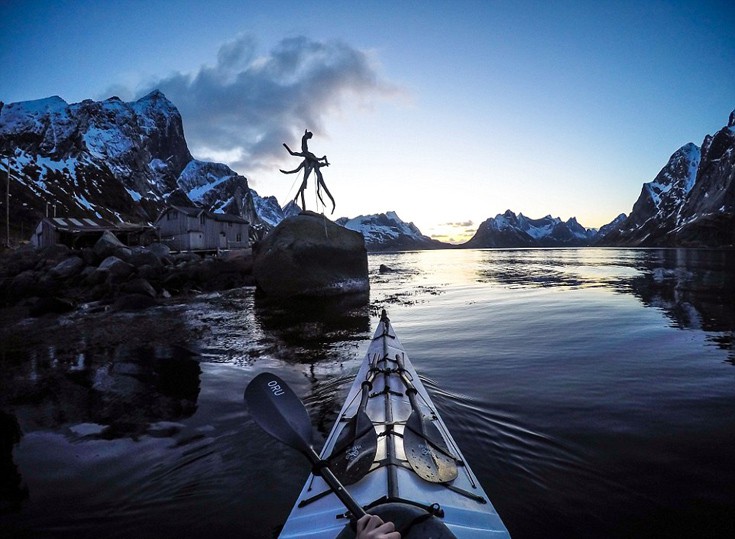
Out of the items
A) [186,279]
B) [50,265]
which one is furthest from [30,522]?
[50,265]

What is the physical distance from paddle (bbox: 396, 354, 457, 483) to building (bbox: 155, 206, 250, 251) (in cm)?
4716

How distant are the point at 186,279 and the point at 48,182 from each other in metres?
75.5

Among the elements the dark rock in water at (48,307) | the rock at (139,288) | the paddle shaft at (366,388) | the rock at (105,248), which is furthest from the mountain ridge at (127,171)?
the paddle shaft at (366,388)

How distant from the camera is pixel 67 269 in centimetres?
2248

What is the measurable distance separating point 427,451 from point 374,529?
4.41 feet

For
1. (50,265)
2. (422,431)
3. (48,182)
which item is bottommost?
(422,431)

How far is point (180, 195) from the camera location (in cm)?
10469

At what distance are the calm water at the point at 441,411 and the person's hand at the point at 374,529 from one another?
185 centimetres

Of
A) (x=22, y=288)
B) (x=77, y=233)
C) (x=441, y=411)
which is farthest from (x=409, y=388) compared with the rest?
(x=77, y=233)

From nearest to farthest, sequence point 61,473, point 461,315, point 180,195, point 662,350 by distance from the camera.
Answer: point 61,473, point 662,350, point 461,315, point 180,195

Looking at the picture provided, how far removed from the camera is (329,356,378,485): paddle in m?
2.85

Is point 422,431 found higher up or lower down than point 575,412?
higher up

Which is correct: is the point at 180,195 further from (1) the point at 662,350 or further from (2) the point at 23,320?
(1) the point at 662,350

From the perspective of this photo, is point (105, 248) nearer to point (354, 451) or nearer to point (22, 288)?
point (22, 288)
